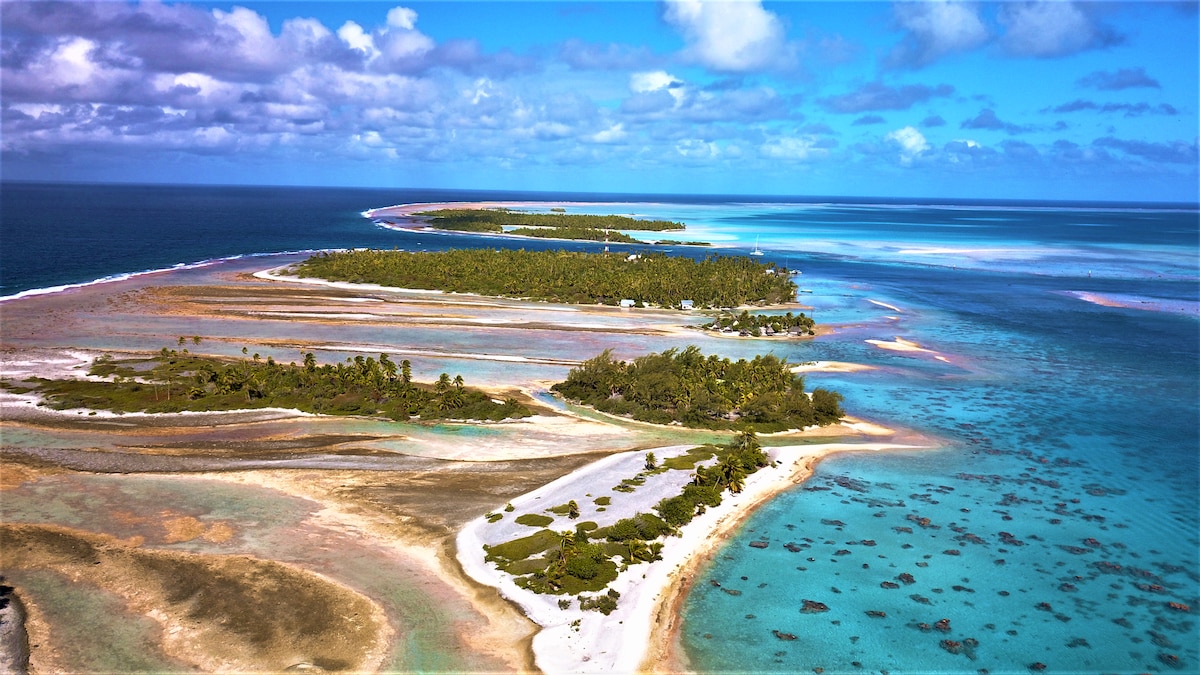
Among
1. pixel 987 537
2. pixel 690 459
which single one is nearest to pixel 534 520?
pixel 690 459

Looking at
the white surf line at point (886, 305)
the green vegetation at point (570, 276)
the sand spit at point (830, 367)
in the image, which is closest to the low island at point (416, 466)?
the sand spit at point (830, 367)

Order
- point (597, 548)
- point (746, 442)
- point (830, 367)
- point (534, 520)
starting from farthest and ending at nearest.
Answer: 1. point (830, 367)
2. point (746, 442)
3. point (534, 520)
4. point (597, 548)

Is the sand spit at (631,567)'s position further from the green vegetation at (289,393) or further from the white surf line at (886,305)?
the white surf line at (886,305)

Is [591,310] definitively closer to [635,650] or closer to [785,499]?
[785,499]

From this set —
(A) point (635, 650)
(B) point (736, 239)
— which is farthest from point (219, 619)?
(B) point (736, 239)

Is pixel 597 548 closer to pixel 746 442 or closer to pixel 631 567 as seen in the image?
pixel 631 567

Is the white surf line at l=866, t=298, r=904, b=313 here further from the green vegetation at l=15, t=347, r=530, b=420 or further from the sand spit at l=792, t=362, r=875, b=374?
the green vegetation at l=15, t=347, r=530, b=420

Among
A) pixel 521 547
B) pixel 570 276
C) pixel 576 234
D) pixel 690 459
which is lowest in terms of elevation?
pixel 521 547
